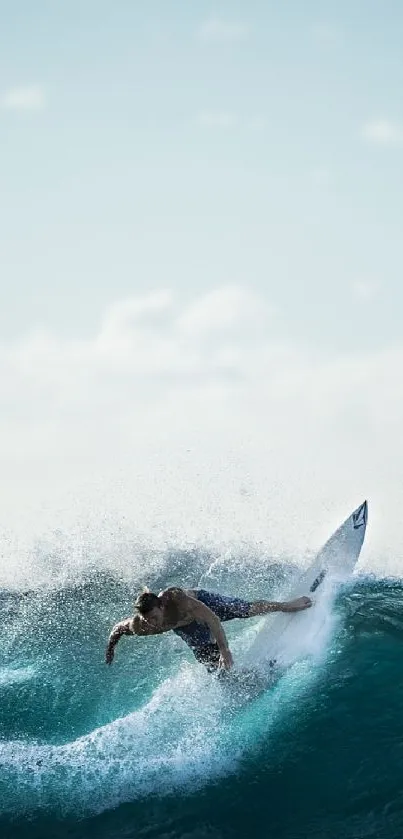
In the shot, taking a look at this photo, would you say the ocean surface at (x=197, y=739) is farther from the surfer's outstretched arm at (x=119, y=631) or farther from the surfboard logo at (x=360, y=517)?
the surfboard logo at (x=360, y=517)

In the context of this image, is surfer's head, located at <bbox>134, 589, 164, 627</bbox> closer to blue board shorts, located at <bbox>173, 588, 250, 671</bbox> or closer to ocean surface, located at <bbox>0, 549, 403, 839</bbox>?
blue board shorts, located at <bbox>173, 588, 250, 671</bbox>

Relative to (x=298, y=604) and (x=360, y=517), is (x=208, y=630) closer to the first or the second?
(x=298, y=604)

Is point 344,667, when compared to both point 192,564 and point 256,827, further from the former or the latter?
point 192,564

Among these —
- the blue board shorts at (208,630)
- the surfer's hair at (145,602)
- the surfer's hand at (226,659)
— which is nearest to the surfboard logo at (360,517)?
the blue board shorts at (208,630)

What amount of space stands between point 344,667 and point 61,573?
253 inches

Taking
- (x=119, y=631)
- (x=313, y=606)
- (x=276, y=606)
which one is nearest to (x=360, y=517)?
(x=313, y=606)

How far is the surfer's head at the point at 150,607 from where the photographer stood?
6906 millimetres

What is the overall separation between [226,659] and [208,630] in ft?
1.65

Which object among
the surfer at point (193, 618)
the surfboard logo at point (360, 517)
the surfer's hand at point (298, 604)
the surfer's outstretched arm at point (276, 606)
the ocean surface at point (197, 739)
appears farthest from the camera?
the surfboard logo at point (360, 517)

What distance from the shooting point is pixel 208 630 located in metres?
7.70

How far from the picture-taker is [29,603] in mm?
11945

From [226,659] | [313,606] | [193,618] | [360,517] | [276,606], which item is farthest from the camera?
[360,517]

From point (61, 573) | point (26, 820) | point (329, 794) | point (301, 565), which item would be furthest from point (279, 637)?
point (61, 573)

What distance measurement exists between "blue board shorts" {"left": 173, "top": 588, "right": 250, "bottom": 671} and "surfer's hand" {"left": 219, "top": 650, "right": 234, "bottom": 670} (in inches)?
17.6
